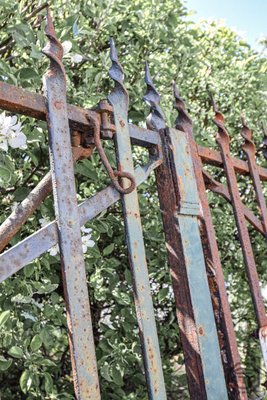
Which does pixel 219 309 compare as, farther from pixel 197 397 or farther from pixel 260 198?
pixel 260 198

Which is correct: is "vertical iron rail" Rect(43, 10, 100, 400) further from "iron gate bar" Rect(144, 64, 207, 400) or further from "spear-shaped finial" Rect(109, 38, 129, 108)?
"iron gate bar" Rect(144, 64, 207, 400)

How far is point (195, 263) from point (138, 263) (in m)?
0.28

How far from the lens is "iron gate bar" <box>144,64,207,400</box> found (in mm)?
1558

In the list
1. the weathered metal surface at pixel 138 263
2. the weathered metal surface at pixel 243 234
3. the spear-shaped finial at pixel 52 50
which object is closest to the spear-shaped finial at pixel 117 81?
the weathered metal surface at pixel 138 263

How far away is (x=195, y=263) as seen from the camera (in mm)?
1646

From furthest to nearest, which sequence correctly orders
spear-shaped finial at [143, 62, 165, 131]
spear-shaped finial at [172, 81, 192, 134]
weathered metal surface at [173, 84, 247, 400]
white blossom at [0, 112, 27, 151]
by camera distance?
1. spear-shaped finial at [172, 81, 192, 134]
2. spear-shaped finial at [143, 62, 165, 131]
3. weathered metal surface at [173, 84, 247, 400]
4. white blossom at [0, 112, 27, 151]

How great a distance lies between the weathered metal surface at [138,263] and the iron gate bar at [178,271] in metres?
0.19

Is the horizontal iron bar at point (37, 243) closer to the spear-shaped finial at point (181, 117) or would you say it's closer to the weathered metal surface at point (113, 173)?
the weathered metal surface at point (113, 173)

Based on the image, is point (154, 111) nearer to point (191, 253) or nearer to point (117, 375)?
point (191, 253)

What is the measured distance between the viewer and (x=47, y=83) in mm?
1359

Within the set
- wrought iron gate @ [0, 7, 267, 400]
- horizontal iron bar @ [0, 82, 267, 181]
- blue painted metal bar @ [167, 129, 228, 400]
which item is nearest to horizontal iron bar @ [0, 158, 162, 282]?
wrought iron gate @ [0, 7, 267, 400]

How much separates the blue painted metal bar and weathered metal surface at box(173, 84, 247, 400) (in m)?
0.07

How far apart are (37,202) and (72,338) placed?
0.39 metres

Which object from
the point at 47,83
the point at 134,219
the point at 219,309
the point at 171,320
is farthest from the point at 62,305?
the point at 47,83
